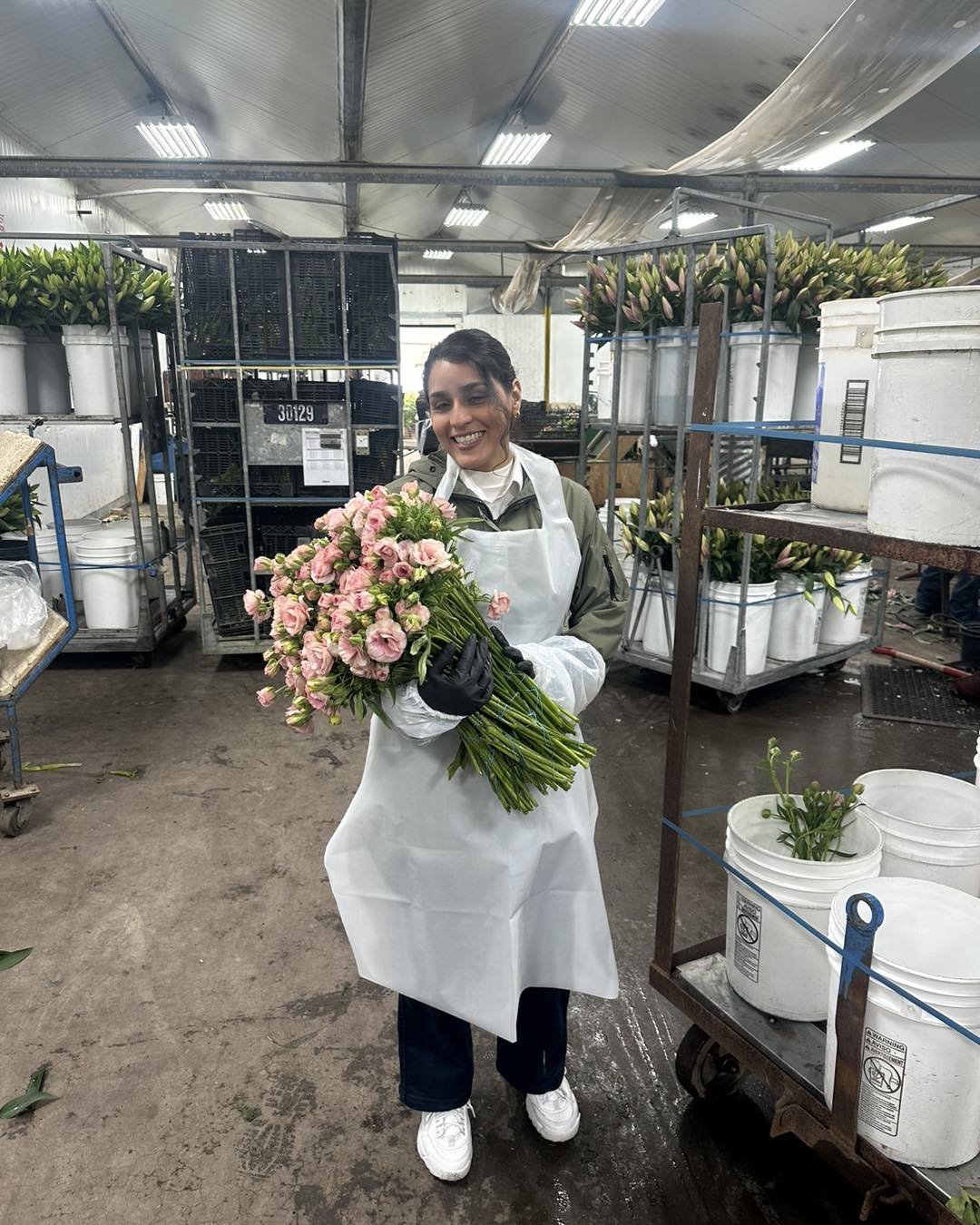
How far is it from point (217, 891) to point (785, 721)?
2.56 meters

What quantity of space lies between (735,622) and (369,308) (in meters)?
2.40

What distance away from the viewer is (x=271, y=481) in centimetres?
448

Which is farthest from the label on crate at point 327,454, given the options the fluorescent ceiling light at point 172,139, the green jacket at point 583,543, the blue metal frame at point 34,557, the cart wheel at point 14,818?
the fluorescent ceiling light at point 172,139

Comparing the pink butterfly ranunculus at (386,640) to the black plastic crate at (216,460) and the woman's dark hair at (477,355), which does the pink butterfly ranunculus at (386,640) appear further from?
the black plastic crate at (216,460)

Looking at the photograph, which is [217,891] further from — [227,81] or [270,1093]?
[227,81]

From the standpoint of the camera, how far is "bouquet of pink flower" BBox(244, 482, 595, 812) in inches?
50.1

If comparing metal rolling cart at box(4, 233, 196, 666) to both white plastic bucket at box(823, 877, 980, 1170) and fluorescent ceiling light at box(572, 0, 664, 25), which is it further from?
white plastic bucket at box(823, 877, 980, 1170)

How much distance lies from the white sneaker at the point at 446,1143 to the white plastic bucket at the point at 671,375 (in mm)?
2977

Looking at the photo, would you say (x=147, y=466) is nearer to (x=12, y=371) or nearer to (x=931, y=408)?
(x=12, y=371)

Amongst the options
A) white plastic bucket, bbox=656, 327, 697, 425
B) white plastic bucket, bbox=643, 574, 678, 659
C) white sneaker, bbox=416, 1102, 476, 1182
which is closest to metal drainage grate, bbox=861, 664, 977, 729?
white plastic bucket, bbox=643, 574, 678, 659

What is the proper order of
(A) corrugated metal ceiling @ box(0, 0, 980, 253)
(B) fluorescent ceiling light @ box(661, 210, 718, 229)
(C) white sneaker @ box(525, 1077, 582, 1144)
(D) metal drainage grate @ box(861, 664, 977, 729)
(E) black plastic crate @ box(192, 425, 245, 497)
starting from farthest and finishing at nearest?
(B) fluorescent ceiling light @ box(661, 210, 718, 229)
(A) corrugated metal ceiling @ box(0, 0, 980, 253)
(E) black plastic crate @ box(192, 425, 245, 497)
(D) metal drainage grate @ box(861, 664, 977, 729)
(C) white sneaker @ box(525, 1077, 582, 1144)

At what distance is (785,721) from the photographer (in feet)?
12.8

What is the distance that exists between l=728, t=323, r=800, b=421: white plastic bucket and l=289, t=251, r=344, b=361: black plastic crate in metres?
1.93

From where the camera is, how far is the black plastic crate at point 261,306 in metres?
4.24
